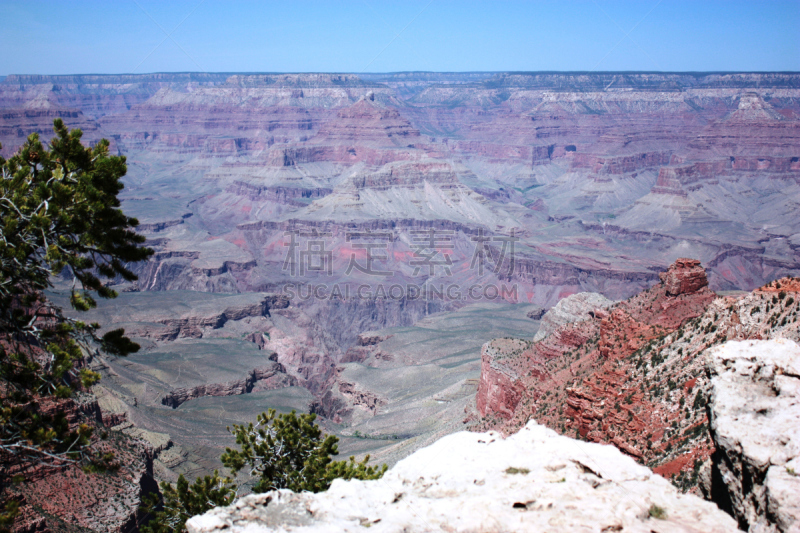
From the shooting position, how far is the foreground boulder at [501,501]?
958 cm

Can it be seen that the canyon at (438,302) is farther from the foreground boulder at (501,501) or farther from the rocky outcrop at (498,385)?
the foreground boulder at (501,501)

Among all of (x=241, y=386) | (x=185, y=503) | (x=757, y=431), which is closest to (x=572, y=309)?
(x=185, y=503)

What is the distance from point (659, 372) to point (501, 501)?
40.7ft

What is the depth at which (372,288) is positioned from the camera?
11000 centimetres

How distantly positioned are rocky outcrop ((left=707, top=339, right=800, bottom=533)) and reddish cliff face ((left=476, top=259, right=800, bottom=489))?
1.67 meters

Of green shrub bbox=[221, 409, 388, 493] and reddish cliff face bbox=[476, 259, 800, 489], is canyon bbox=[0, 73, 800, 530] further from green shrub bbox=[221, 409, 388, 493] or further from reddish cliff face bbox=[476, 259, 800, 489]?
green shrub bbox=[221, 409, 388, 493]

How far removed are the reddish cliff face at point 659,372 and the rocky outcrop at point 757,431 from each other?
5.47 feet

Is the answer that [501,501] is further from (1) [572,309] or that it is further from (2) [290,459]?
(1) [572,309]

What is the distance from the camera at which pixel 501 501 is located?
1036cm

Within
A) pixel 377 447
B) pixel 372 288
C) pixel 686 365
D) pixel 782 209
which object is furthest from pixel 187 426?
pixel 782 209

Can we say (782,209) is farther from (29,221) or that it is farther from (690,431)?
(29,221)

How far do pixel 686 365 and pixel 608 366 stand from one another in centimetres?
370

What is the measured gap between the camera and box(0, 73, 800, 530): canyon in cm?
2128

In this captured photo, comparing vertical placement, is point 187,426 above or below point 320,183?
below
